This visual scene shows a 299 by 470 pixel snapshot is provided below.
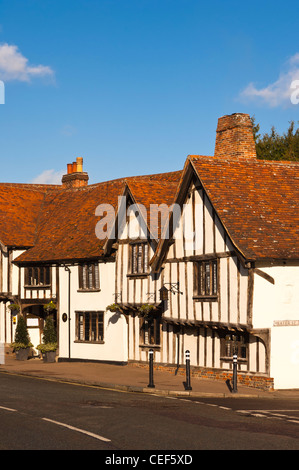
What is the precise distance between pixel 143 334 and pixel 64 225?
9.22 metres

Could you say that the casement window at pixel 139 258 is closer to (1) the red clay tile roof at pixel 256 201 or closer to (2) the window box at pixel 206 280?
(2) the window box at pixel 206 280

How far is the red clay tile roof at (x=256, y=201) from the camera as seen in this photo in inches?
906

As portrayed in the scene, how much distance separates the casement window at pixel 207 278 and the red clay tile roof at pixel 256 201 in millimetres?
1924

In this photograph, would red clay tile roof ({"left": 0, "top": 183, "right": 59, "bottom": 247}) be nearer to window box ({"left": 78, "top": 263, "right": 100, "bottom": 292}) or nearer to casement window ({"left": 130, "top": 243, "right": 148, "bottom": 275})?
window box ({"left": 78, "top": 263, "right": 100, "bottom": 292})

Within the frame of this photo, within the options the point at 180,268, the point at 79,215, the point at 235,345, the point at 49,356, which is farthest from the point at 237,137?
the point at 49,356

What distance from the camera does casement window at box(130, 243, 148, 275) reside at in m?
Answer: 29.1

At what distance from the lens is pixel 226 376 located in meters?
24.5

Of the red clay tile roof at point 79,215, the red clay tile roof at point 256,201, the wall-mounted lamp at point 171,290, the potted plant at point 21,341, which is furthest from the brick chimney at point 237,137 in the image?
the potted plant at point 21,341

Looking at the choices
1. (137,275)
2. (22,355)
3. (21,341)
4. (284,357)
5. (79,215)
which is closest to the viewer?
(284,357)

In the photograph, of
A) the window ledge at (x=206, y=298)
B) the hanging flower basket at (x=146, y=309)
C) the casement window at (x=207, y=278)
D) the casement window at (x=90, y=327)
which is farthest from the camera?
the casement window at (x=90, y=327)

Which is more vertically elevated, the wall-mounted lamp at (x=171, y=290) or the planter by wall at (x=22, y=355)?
the wall-mounted lamp at (x=171, y=290)

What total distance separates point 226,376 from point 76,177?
19.9 m

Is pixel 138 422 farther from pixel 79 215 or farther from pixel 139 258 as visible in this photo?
pixel 79 215

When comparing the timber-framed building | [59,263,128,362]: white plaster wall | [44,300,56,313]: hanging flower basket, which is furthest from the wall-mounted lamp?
[44,300,56,313]: hanging flower basket
